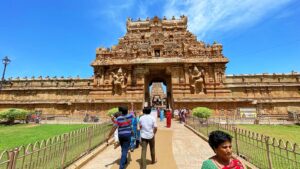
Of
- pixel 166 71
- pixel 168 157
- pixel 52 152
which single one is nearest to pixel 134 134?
pixel 168 157

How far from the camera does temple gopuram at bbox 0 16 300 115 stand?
23094 millimetres

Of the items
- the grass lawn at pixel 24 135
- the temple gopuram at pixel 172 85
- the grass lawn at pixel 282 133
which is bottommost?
the grass lawn at pixel 282 133

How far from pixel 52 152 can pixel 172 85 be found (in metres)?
21.1

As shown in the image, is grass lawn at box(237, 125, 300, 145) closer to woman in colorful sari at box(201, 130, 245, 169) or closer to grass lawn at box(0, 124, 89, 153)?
woman in colorful sari at box(201, 130, 245, 169)

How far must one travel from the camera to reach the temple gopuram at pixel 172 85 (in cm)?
2309

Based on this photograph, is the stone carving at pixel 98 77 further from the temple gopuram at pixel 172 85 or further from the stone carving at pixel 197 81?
the stone carving at pixel 197 81

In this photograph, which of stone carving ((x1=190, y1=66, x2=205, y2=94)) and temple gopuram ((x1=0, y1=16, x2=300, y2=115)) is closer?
temple gopuram ((x1=0, y1=16, x2=300, y2=115))

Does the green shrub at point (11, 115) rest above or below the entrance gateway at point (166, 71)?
below

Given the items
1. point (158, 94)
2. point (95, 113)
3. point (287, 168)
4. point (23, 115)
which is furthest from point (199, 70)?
point (158, 94)

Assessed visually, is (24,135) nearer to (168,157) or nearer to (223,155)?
(168,157)

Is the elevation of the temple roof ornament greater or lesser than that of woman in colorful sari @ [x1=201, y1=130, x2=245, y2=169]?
greater

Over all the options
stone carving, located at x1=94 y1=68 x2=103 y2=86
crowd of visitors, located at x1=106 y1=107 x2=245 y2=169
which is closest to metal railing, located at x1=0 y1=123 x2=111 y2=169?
crowd of visitors, located at x1=106 y1=107 x2=245 y2=169

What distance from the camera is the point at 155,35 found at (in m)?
29.8

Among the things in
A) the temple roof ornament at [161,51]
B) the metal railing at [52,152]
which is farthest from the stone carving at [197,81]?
the metal railing at [52,152]
